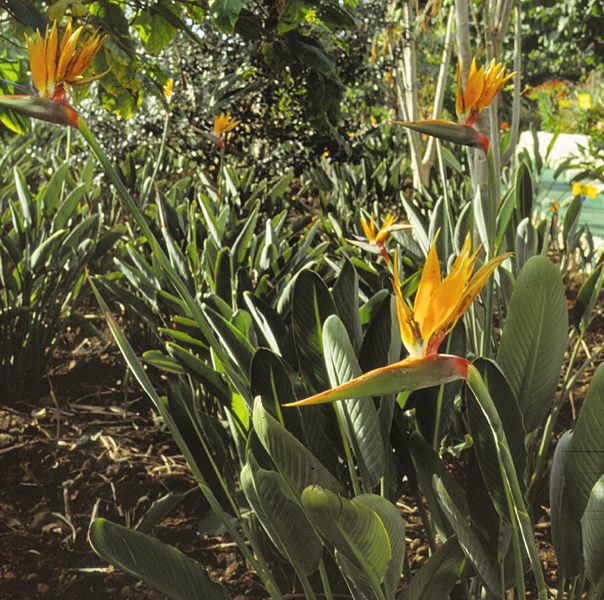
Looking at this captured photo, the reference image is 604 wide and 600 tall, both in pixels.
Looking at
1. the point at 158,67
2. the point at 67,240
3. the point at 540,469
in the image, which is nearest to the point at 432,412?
the point at 540,469

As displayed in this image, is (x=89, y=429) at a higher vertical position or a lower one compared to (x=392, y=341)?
lower

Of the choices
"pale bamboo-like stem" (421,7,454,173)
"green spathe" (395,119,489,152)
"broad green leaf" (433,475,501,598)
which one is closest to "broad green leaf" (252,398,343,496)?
"broad green leaf" (433,475,501,598)

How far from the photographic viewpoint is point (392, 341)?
3.61 feet

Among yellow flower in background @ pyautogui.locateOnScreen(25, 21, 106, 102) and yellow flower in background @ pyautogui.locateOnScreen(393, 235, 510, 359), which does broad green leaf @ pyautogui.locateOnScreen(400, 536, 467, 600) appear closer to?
yellow flower in background @ pyautogui.locateOnScreen(393, 235, 510, 359)

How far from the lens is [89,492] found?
1851 mm

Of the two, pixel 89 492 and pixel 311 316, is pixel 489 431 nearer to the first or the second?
pixel 311 316

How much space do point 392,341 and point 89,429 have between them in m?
1.30

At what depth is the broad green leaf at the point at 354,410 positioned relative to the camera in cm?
97

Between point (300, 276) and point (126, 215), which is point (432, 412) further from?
point (126, 215)

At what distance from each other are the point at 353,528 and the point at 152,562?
28cm

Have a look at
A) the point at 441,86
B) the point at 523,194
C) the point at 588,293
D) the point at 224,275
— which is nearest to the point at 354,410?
the point at 588,293

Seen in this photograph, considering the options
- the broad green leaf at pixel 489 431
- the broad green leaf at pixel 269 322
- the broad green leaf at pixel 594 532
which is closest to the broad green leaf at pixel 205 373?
the broad green leaf at pixel 269 322

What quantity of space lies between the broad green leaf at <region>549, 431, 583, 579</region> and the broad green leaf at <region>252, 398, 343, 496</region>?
0.29 meters

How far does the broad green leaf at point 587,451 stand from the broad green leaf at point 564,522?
13mm
